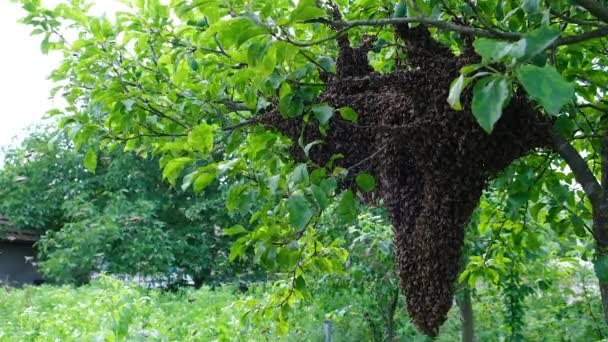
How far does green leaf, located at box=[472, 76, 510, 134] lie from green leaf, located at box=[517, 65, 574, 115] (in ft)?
0.13

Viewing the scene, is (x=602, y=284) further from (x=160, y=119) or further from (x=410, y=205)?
(x=160, y=119)

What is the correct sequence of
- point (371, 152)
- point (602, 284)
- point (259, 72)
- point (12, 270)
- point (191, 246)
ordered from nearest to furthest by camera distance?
1. point (259, 72)
2. point (371, 152)
3. point (602, 284)
4. point (191, 246)
5. point (12, 270)

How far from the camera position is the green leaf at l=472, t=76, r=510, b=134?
99 cm

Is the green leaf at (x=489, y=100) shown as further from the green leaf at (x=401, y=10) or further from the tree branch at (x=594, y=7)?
the green leaf at (x=401, y=10)

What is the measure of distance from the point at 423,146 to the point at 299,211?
0.37m

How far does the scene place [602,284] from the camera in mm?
1973

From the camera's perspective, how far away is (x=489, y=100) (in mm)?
1010

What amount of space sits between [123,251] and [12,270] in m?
4.15

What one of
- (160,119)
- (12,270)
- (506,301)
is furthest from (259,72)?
(12,270)

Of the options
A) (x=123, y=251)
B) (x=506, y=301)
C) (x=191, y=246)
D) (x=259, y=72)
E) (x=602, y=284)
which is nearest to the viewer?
(x=259, y=72)

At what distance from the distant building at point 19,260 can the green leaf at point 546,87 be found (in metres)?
15.3

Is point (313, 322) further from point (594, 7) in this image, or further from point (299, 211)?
point (594, 7)

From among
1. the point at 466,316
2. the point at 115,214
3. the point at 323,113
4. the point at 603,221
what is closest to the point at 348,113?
the point at 323,113

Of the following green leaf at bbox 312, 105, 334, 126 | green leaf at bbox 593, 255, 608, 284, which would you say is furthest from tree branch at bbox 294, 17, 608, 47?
green leaf at bbox 593, 255, 608, 284
